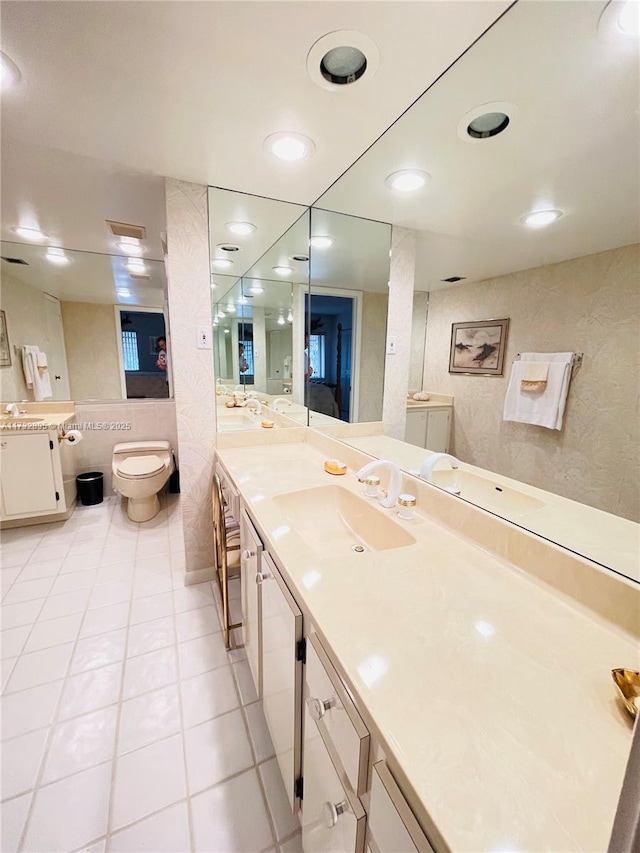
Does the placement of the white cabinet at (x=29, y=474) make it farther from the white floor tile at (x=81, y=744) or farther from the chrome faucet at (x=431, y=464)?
the chrome faucet at (x=431, y=464)

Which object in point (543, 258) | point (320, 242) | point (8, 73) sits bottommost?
point (543, 258)

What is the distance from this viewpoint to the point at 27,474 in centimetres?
269

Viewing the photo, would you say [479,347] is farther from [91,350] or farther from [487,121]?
[91,350]

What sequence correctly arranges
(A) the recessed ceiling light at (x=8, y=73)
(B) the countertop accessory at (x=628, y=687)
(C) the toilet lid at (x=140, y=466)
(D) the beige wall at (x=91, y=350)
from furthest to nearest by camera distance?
(D) the beige wall at (x=91, y=350), (C) the toilet lid at (x=140, y=466), (A) the recessed ceiling light at (x=8, y=73), (B) the countertop accessory at (x=628, y=687)

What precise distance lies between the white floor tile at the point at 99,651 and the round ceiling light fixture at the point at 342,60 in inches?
96.1

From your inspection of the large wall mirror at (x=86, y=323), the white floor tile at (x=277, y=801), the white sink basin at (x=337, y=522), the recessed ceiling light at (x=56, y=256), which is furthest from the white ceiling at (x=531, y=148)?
the recessed ceiling light at (x=56, y=256)

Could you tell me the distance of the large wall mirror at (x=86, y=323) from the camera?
9.60 feet

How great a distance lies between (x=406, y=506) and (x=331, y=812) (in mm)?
755

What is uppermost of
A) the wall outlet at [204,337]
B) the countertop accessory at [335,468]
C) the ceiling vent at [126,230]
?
the ceiling vent at [126,230]

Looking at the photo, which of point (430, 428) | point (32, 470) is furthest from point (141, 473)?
point (430, 428)

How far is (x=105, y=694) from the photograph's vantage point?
1429 millimetres

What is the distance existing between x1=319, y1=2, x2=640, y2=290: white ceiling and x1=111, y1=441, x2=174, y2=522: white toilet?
102 inches

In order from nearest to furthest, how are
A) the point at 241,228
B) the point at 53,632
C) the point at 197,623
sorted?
the point at 53,632, the point at 197,623, the point at 241,228

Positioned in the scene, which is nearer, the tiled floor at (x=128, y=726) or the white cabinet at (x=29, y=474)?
the tiled floor at (x=128, y=726)
